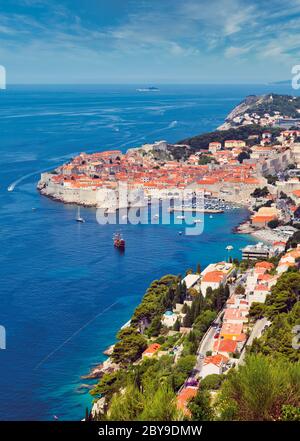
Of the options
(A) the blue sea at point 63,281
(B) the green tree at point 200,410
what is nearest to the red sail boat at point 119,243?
(A) the blue sea at point 63,281

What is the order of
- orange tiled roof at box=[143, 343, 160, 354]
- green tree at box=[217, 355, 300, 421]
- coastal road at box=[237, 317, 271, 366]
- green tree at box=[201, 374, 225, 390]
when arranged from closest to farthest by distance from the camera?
1. green tree at box=[217, 355, 300, 421]
2. green tree at box=[201, 374, 225, 390]
3. coastal road at box=[237, 317, 271, 366]
4. orange tiled roof at box=[143, 343, 160, 354]

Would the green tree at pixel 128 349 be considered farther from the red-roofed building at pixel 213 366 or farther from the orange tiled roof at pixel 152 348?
the red-roofed building at pixel 213 366

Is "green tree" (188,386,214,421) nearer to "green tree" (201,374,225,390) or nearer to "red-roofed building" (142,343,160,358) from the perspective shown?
"green tree" (201,374,225,390)

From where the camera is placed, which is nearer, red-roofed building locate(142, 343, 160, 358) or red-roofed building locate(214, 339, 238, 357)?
red-roofed building locate(214, 339, 238, 357)

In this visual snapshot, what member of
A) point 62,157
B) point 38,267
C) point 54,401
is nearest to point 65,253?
point 38,267

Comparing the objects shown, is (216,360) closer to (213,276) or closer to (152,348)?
(152,348)

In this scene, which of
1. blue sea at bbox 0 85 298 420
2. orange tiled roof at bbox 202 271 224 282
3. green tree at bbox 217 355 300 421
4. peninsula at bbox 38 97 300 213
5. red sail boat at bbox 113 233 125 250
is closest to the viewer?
green tree at bbox 217 355 300 421

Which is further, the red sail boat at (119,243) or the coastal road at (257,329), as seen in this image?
the red sail boat at (119,243)

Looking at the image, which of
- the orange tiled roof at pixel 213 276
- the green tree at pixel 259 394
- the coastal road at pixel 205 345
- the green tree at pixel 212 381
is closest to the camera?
the green tree at pixel 259 394

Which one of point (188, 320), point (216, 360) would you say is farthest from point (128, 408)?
point (188, 320)

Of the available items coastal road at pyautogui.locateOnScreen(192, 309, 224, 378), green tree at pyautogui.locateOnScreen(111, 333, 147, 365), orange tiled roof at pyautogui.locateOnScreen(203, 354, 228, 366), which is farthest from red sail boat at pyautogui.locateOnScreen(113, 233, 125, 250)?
orange tiled roof at pyautogui.locateOnScreen(203, 354, 228, 366)

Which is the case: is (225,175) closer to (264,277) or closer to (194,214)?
(194,214)

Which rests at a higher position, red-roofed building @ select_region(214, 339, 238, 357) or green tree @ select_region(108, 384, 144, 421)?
green tree @ select_region(108, 384, 144, 421)
